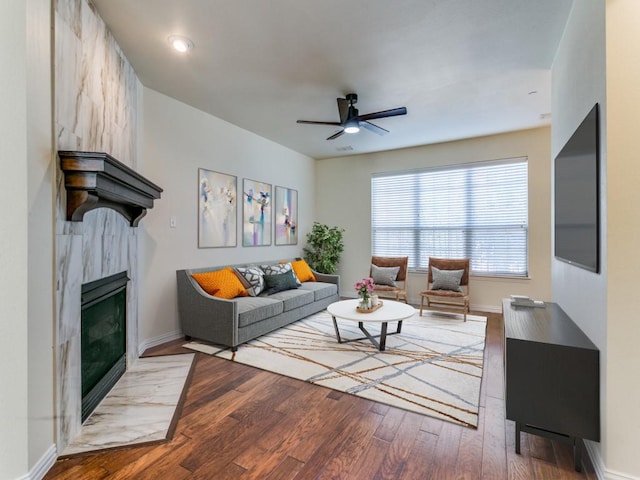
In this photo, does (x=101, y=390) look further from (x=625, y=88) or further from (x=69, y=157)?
(x=625, y=88)

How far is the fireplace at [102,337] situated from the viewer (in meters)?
2.04

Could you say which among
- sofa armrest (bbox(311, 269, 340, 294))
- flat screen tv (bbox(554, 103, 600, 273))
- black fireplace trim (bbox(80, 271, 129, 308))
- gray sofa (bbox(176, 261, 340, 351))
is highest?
flat screen tv (bbox(554, 103, 600, 273))

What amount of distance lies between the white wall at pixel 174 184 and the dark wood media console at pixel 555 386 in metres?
3.32

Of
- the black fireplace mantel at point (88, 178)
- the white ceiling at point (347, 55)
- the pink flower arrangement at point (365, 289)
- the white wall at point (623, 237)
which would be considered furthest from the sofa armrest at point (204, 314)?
the white wall at point (623, 237)

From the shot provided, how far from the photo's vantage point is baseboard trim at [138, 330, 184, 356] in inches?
124

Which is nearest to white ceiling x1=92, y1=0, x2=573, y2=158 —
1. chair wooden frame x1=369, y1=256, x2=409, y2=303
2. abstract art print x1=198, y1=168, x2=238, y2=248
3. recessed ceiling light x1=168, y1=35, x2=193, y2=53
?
recessed ceiling light x1=168, y1=35, x2=193, y2=53

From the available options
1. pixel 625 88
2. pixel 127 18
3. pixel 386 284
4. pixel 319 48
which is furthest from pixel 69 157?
pixel 386 284

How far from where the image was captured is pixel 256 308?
341cm

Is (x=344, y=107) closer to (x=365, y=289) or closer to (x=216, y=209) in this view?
(x=365, y=289)

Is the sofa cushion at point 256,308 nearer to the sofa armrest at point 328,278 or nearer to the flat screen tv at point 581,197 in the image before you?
the sofa armrest at point 328,278

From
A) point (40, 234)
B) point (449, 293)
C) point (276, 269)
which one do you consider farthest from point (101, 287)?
point (449, 293)

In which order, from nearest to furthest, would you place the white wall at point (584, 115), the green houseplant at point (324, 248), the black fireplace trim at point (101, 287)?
the white wall at point (584, 115)
the black fireplace trim at point (101, 287)
the green houseplant at point (324, 248)

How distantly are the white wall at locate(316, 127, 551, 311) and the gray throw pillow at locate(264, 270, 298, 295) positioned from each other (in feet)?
6.57

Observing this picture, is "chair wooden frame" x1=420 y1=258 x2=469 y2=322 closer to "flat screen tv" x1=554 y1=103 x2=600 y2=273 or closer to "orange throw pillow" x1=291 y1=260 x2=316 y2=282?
"orange throw pillow" x1=291 y1=260 x2=316 y2=282
